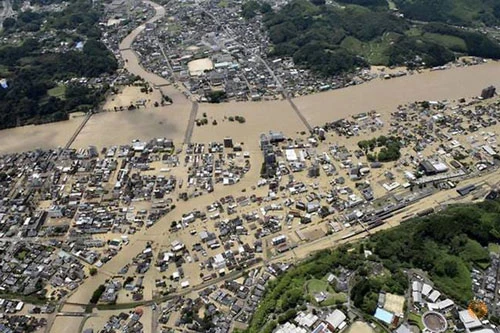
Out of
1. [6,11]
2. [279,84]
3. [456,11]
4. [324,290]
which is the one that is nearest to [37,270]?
[324,290]

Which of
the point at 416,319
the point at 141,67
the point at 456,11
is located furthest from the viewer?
the point at 456,11

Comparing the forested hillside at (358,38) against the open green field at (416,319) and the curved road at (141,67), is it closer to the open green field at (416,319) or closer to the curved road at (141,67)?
the curved road at (141,67)

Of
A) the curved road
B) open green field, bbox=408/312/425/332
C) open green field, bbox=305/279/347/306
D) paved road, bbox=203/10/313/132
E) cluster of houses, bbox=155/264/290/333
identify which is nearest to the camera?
open green field, bbox=408/312/425/332

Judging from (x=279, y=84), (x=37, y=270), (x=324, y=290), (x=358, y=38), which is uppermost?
(x=324, y=290)

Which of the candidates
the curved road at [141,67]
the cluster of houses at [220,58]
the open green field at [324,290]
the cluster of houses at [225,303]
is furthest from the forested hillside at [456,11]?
the open green field at [324,290]

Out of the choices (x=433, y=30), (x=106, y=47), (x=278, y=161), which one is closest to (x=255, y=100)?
(x=278, y=161)

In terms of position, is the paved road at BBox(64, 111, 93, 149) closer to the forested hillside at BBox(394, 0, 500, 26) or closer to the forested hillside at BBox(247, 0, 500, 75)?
the forested hillside at BBox(247, 0, 500, 75)

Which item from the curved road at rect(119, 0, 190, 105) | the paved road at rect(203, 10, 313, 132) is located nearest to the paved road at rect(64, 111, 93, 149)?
the curved road at rect(119, 0, 190, 105)

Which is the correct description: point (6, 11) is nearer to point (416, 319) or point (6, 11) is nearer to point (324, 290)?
point (324, 290)

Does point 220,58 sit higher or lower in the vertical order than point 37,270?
higher

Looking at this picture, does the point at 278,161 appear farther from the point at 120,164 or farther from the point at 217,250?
the point at 120,164

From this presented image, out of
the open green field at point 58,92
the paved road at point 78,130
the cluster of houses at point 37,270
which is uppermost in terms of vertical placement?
the open green field at point 58,92
